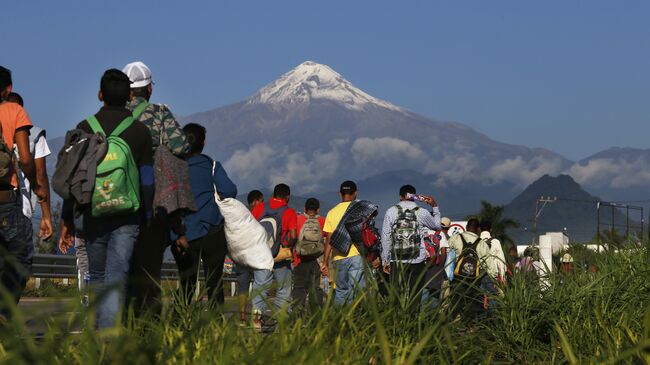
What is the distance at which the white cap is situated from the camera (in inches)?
348

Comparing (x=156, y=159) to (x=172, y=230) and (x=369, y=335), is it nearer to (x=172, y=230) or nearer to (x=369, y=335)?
(x=172, y=230)

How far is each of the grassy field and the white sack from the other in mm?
2465

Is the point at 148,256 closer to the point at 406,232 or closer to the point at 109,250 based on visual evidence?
the point at 109,250

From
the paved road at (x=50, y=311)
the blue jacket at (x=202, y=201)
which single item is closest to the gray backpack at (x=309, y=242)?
the blue jacket at (x=202, y=201)

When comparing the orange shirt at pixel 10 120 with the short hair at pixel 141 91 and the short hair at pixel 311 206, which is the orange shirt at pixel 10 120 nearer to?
the short hair at pixel 141 91

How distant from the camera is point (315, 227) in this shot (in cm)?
1664

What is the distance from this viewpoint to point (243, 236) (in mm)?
11617

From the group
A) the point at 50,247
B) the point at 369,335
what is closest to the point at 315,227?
the point at 369,335

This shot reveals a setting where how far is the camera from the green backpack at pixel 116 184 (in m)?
7.80

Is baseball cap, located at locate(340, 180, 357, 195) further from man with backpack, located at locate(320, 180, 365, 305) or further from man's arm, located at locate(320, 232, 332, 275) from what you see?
man's arm, located at locate(320, 232, 332, 275)

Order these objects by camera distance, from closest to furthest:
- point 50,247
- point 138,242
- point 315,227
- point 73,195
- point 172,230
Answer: point 73,195 < point 138,242 < point 172,230 < point 315,227 < point 50,247

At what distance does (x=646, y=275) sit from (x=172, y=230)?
397 cm

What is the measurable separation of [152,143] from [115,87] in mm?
493

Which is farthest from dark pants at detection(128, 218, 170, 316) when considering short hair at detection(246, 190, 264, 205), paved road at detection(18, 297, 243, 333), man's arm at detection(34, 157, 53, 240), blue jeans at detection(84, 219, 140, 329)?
short hair at detection(246, 190, 264, 205)
